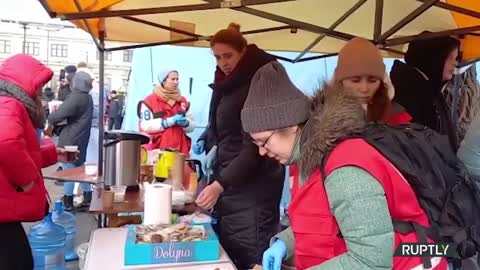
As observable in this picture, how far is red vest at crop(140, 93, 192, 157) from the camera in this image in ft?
12.5

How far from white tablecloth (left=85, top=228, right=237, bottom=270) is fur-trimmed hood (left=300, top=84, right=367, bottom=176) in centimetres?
51

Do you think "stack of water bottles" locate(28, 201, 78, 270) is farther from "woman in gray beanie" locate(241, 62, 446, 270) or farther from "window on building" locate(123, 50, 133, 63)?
"window on building" locate(123, 50, 133, 63)

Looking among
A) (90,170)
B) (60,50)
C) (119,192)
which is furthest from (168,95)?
(60,50)

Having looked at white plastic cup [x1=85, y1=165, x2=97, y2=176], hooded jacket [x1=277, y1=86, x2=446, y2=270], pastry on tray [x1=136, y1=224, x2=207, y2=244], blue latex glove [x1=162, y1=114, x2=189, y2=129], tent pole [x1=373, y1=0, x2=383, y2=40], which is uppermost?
tent pole [x1=373, y1=0, x2=383, y2=40]

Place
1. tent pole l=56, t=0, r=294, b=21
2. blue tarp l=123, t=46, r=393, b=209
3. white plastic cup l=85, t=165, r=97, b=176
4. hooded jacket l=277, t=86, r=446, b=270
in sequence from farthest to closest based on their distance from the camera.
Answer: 1. blue tarp l=123, t=46, r=393, b=209
2. white plastic cup l=85, t=165, r=97, b=176
3. tent pole l=56, t=0, r=294, b=21
4. hooded jacket l=277, t=86, r=446, b=270

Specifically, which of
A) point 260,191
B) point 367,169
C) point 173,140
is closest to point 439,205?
point 367,169

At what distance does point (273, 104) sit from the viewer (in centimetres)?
109

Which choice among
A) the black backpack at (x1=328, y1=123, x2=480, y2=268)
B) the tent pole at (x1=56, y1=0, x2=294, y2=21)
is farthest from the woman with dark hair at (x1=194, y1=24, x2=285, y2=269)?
the black backpack at (x1=328, y1=123, x2=480, y2=268)

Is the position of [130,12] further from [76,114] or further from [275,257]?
[76,114]

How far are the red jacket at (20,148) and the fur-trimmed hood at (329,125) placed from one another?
1151mm

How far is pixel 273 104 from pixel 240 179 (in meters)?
0.83

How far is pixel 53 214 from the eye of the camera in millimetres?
3580

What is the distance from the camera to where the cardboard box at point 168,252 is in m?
1.36

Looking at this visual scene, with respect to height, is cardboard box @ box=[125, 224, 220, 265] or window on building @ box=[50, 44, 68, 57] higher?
window on building @ box=[50, 44, 68, 57]
